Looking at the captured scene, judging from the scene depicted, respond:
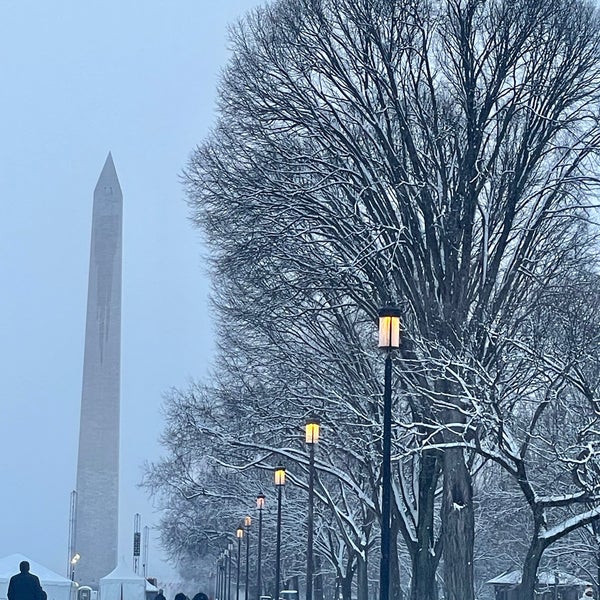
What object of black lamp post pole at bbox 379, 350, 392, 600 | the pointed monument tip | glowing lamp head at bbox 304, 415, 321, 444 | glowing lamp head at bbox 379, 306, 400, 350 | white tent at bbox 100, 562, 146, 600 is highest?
the pointed monument tip

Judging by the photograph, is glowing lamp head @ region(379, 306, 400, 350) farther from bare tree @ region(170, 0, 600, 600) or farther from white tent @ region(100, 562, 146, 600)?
white tent @ region(100, 562, 146, 600)

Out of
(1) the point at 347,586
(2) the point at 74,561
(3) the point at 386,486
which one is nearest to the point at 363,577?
(1) the point at 347,586

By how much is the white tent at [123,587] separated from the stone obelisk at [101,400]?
10.8 meters

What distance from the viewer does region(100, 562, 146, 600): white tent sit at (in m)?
52.8

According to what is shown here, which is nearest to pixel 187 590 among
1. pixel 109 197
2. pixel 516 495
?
pixel 109 197

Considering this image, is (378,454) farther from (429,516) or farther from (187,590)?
(187,590)

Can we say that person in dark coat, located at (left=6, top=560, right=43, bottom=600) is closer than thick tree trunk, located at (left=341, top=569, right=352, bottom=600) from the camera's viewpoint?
Yes

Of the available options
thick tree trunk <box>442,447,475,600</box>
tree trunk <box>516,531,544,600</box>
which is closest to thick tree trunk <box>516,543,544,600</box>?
tree trunk <box>516,531,544,600</box>

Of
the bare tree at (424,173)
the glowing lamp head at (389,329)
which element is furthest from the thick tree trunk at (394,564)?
the glowing lamp head at (389,329)

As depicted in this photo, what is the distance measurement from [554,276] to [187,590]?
11605 cm

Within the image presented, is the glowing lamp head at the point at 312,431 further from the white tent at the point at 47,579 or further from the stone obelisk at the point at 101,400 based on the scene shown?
the stone obelisk at the point at 101,400

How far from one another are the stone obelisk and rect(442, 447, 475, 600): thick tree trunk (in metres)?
41.5

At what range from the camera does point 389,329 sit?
58.9 ft

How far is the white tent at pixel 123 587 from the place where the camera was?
173ft
